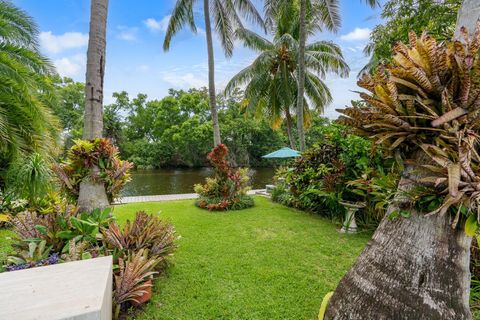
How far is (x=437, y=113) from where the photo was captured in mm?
1612

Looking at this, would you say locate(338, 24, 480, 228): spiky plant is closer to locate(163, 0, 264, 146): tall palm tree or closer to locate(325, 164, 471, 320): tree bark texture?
locate(325, 164, 471, 320): tree bark texture

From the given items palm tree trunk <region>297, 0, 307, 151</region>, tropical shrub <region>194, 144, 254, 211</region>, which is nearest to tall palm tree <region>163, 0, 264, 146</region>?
tropical shrub <region>194, 144, 254, 211</region>

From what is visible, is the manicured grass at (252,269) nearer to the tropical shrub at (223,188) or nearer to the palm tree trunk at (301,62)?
the tropical shrub at (223,188)

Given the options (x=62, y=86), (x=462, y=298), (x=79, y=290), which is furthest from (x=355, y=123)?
(x=62, y=86)

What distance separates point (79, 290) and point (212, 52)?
29.5 feet

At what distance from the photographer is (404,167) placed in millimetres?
1819

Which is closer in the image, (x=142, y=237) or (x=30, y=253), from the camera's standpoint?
(x=30, y=253)

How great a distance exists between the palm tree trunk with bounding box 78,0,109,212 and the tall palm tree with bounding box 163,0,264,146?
19.0 ft

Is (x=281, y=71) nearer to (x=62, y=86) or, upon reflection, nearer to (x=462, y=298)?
(x=462, y=298)

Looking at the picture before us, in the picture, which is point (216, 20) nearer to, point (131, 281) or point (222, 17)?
point (222, 17)

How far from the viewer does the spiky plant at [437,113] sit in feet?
4.60

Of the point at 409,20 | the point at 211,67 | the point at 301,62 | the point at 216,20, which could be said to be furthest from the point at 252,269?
the point at 216,20

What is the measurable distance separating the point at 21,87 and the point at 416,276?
7613 millimetres

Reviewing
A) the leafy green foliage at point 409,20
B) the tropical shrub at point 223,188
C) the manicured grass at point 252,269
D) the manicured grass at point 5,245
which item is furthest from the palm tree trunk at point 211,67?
the manicured grass at point 5,245
